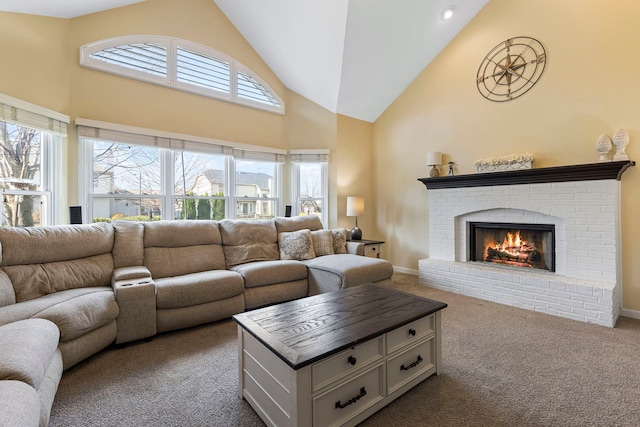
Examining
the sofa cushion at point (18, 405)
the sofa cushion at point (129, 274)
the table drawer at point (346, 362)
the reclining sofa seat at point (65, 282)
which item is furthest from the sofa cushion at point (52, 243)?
the table drawer at point (346, 362)

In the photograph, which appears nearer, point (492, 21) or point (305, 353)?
point (305, 353)

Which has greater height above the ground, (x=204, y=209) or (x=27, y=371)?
(x=204, y=209)

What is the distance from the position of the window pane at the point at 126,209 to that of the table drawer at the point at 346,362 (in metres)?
3.25

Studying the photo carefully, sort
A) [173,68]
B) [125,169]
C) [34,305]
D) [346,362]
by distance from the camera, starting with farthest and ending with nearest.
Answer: [173,68], [125,169], [34,305], [346,362]

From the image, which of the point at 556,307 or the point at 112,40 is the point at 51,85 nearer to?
the point at 112,40

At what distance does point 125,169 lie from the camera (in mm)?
3449

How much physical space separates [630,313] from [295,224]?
3792 millimetres

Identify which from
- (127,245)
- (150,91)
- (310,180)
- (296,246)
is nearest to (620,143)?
(296,246)

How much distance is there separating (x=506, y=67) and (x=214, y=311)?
4463mm

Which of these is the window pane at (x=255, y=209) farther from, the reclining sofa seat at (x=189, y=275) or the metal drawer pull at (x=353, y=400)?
the metal drawer pull at (x=353, y=400)

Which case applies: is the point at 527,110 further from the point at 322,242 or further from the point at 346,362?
the point at 346,362

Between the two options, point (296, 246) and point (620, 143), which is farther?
point (296, 246)

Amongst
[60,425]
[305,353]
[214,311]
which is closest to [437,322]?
[305,353]

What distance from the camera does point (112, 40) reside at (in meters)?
3.24
